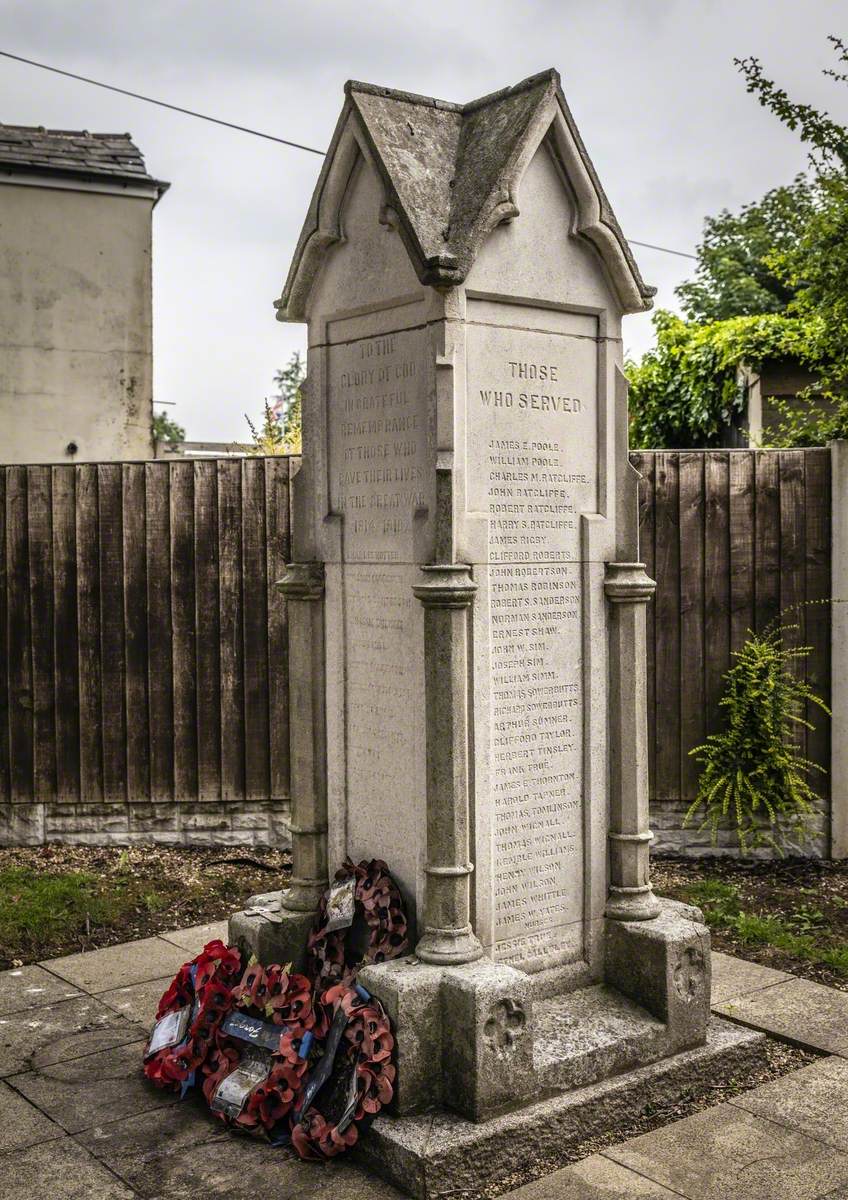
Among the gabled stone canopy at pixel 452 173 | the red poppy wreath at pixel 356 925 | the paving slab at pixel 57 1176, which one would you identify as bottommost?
the paving slab at pixel 57 1176

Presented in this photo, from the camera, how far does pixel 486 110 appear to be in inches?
187

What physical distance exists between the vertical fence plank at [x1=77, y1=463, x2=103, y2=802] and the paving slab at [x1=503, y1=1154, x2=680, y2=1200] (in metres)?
4.76

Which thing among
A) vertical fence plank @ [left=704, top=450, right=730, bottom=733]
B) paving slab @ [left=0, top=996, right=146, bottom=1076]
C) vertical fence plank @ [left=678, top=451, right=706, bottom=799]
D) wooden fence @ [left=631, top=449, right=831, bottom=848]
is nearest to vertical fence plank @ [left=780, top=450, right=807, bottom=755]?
wooden fence @ [left=631, top=449, right=831, bottom=848]

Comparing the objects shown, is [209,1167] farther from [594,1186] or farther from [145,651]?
[145,651]

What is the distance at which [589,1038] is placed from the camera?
440 centimetres

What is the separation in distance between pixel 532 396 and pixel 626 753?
56.8 inches

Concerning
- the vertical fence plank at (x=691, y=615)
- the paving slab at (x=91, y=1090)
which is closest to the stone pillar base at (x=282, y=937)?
the paving slab at (x=91, y=1090)

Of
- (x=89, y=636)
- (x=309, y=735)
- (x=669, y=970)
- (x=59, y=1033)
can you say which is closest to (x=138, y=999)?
(x=59, y=1033)

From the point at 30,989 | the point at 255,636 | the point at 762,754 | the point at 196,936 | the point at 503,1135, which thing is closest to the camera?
the point at 503,1135

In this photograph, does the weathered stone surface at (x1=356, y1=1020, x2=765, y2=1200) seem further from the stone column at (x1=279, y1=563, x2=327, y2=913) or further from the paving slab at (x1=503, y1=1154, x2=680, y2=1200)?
the stone column at (x1=279, y1=563, x2=327, y2=913)

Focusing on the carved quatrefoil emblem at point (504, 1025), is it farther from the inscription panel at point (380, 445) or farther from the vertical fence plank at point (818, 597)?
the vertical fence plank at point (818, 597)

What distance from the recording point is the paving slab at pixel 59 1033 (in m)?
4.76

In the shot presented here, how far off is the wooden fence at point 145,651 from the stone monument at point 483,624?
112 inches

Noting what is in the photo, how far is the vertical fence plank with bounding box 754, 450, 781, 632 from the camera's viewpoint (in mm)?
7625
